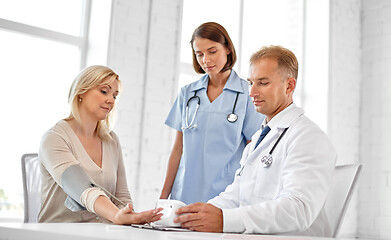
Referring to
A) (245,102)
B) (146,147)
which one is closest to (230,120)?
(245,102)

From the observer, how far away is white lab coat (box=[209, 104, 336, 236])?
4.04 ft

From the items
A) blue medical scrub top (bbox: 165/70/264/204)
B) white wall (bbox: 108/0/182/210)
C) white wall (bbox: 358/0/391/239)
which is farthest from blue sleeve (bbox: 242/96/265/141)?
white wall (bbox: 358/0/391/239)

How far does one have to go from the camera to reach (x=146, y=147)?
11.3 ft

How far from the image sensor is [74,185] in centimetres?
154

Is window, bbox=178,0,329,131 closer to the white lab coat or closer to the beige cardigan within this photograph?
the beige cardigan

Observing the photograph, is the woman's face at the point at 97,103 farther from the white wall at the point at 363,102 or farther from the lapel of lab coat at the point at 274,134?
the white wall at the point at 363,102

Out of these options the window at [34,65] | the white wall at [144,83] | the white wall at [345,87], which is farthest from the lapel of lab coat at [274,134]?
the white wall at [345,87]

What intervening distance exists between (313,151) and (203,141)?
98cm

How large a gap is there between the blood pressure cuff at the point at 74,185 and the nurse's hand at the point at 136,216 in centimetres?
24

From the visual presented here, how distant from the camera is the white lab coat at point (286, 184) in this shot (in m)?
1.23

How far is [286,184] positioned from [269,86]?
1.30ft

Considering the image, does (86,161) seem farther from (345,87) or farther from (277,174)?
(345,87)

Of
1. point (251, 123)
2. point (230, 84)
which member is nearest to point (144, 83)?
point (230, 84)

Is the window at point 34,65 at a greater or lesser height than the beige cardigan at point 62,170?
greater
